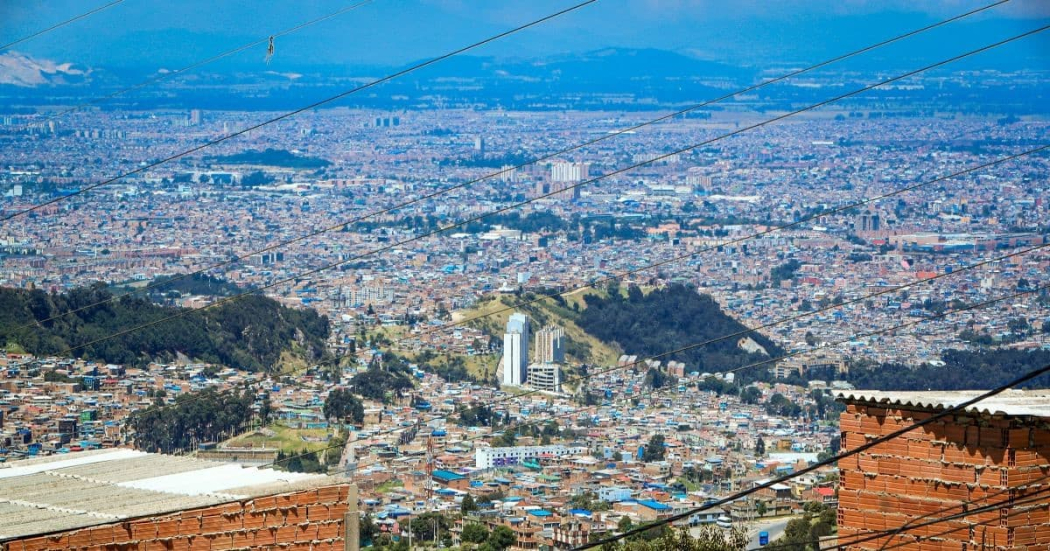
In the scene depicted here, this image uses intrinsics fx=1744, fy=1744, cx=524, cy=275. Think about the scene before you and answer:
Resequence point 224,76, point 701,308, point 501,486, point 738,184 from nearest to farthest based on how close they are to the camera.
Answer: point 501,486 < point 701,308 < point 738,184 < point 224,76

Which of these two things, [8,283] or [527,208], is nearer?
[8,283]

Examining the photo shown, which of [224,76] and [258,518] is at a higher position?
[224,76]

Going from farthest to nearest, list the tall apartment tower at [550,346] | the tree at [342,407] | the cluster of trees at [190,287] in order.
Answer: the cluster of trees at [190,287] < the tall apartment tower at [550,346] < the tree at [342,407]

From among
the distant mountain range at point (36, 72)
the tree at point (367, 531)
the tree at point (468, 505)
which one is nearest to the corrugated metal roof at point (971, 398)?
the tree at point (367, 531)

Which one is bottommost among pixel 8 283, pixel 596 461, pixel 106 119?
pixel 596 461

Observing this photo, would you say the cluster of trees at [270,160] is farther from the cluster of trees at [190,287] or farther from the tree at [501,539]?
the tree at [501,539]

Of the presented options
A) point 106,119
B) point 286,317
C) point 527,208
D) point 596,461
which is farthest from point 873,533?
point 106,119

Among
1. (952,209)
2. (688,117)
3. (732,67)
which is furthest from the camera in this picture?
(732,67)

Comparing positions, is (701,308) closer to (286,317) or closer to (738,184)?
(286,317)
